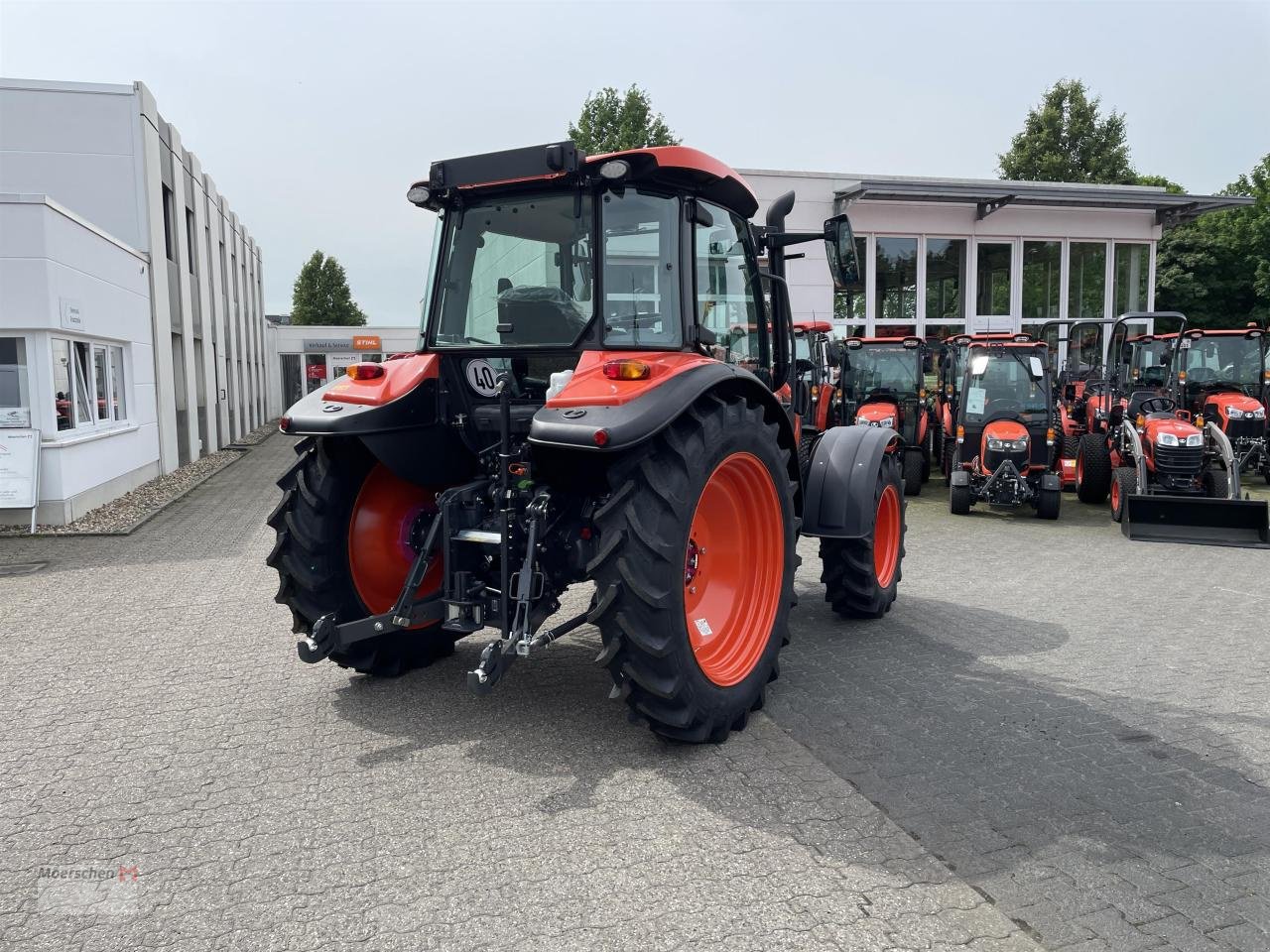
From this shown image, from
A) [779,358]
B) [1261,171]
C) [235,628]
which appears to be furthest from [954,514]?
[1261,171]

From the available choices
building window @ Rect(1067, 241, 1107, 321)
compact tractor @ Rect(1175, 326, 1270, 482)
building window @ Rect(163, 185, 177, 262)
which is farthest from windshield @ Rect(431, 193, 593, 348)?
building window @ Rect(1067, 241, 1107, 321)

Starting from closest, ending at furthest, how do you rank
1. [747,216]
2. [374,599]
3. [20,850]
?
[20,850]
[374,599]
[747,216]

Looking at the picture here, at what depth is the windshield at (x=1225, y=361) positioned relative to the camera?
43.6 feet

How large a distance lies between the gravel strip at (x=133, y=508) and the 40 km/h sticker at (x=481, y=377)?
279 inches

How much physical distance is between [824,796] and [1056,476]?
8145 millimetres

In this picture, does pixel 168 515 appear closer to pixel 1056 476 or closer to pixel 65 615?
pixel 65 615

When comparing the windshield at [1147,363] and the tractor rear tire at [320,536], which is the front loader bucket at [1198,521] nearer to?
the windshield at [1147,363]

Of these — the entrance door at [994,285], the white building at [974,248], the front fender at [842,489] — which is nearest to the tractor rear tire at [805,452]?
the front fender at [842,489]

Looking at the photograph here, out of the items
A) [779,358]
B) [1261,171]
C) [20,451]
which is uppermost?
[1261,171]

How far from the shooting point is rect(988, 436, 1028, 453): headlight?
425 inches

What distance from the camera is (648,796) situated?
11.6 feet

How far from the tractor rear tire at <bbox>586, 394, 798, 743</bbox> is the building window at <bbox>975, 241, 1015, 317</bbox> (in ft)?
60.8

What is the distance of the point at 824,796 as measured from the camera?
3.52 m

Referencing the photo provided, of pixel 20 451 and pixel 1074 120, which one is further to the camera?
pixel 1074 120
